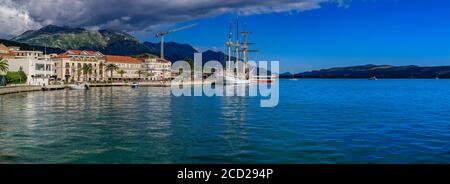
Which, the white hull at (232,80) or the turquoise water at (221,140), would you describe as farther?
the white hull at (232,80)

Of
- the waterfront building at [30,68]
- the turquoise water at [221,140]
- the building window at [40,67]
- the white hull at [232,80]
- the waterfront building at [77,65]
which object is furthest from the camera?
the white hull at [232,80]

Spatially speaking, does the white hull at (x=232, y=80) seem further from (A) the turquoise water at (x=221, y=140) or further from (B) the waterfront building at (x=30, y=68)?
(A) the turquoise water at (x=221, y=140)

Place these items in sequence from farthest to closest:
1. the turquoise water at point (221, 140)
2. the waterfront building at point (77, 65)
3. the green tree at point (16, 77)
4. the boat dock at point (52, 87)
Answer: the waterfront building at point (77, 65) → the green tree at point (16, 77) → the boat dock at point (52, 87) → the turquoise water at point (221, 140)

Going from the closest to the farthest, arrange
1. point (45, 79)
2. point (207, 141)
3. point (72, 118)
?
point (207, 141), point (72, 118), point (45, 79)

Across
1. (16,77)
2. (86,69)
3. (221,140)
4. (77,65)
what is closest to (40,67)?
(16,77)

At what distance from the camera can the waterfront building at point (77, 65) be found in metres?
176

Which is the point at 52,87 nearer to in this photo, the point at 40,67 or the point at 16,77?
the point at 16,77

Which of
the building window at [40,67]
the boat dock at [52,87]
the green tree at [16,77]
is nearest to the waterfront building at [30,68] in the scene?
the building window at [40,67]

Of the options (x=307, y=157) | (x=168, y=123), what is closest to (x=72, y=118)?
(x=168, y=123)

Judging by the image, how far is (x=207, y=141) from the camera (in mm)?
28062

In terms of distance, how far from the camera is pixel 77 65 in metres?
183

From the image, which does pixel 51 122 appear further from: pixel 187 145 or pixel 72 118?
pixel 187 145

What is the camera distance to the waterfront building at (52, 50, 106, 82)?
176250 mm
